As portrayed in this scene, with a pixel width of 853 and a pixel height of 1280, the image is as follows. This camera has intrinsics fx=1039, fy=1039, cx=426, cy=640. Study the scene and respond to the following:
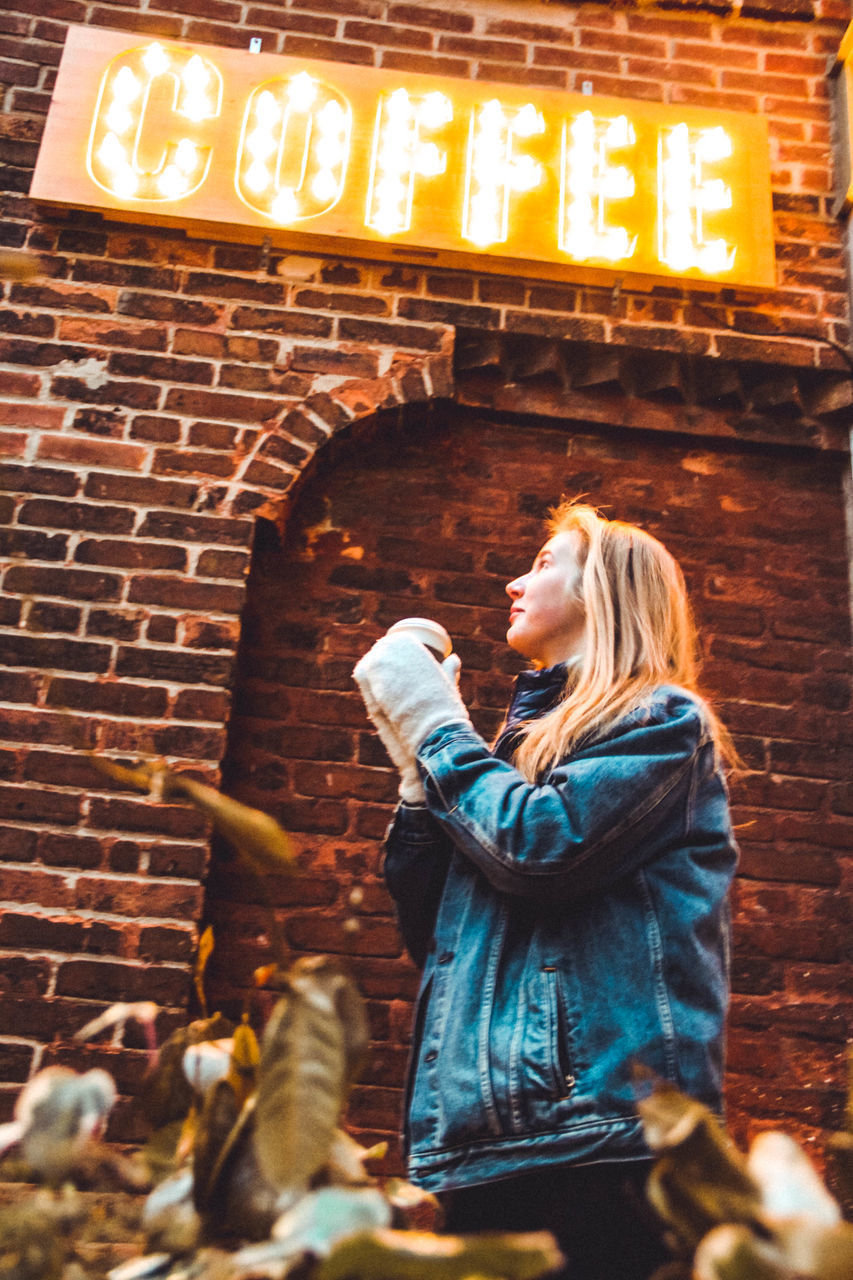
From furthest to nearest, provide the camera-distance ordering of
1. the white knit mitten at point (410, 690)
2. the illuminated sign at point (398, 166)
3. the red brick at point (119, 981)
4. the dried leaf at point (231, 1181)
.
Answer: the illuminated sign at point (398, 166)
the red brick at point (119, 981)
the white knit mitten at point (410, 690)
the dried leaf at point (231, 1181)

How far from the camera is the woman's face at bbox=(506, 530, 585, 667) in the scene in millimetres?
1645

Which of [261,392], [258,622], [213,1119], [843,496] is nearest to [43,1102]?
[213,1119]

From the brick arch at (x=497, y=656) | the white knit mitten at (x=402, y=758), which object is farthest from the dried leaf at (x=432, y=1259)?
the brick arch at (x=497, y=656)

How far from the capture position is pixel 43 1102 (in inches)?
23.0

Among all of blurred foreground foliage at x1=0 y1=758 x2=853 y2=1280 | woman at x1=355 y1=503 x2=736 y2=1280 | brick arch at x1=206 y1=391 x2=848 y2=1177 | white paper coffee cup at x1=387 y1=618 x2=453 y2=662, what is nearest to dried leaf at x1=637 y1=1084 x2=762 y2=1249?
blurred foreground foliage at x1=0 y1=758 x2=853 y2=1280

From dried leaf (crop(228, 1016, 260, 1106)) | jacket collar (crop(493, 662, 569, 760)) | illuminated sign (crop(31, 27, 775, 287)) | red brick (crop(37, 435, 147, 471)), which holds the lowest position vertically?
dried leaf (crop(228, 1016, 260, 1106))

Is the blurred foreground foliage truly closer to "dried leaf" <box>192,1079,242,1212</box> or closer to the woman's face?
"dried leaf" <box>192,1079,242,1212</box>

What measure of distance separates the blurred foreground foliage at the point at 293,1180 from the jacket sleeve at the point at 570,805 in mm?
589

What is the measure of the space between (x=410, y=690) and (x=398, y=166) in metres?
1.73

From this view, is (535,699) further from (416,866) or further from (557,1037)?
(557,1037)

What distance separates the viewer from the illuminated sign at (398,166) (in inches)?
98.7

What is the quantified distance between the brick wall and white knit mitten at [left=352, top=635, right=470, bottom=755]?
0.82 metres

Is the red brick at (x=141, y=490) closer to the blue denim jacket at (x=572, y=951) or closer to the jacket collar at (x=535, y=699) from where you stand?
the jacket collar at (x=535, y=699)

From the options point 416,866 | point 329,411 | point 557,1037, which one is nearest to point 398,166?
point 329,411
